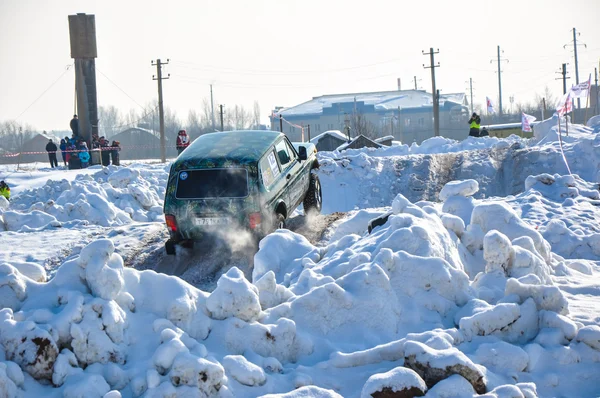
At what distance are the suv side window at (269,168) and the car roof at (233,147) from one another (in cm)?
12

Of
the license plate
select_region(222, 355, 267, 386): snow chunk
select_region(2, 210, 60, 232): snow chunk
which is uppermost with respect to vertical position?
the license plate

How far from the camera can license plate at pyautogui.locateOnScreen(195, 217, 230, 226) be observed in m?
11.8

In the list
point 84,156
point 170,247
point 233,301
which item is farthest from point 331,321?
point 84,156

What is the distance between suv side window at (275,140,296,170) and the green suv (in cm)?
37

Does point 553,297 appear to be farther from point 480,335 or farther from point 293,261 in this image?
point 293,261

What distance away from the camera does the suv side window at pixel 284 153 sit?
1292 centimetres

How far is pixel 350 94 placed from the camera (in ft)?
331

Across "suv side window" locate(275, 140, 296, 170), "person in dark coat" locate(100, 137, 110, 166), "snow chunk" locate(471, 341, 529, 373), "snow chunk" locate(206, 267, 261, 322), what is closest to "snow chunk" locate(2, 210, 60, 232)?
"suv side window" locate(275, 140, 296, 170)

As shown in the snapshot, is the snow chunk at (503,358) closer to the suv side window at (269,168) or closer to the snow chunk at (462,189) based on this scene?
the snow chunk at (462,189)

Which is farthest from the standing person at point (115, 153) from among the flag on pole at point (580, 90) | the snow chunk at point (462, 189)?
the snow chunk at point (462, 189)

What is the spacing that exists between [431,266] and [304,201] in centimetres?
748

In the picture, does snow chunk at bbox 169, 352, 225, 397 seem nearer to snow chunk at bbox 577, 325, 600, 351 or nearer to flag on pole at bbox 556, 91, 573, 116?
snow chunk at bbox 577, 325, 600, 351

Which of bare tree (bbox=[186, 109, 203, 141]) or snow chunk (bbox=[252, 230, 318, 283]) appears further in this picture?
bare tree (bbox=[186, 109, 203, 141])

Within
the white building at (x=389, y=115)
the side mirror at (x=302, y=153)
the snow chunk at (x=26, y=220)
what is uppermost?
the white building at (x=389, y=115)
